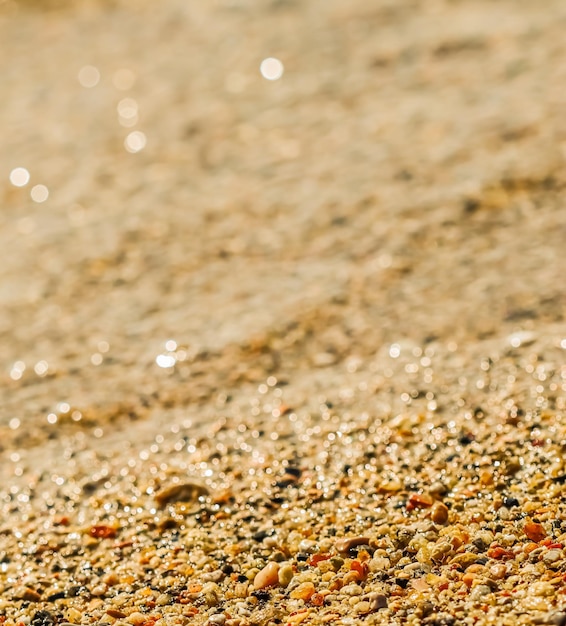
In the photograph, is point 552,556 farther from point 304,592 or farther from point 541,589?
point 304,592

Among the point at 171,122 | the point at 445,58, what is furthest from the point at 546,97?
the point at 171,122

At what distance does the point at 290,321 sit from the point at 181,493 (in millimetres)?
964

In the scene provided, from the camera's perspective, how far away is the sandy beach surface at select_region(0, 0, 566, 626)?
220cm

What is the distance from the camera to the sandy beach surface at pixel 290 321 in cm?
220

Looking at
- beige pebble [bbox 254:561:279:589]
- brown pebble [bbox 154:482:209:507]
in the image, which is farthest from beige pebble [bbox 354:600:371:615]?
brown pebble [bbox 154:482:209:507]

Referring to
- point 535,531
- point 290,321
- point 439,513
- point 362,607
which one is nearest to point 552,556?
point 535,531

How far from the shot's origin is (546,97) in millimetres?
4418

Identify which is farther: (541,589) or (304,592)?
(304,592)

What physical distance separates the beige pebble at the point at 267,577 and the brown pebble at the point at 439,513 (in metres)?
0.39

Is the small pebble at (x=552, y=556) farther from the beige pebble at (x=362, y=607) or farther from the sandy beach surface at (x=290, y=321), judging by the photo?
the beige pebble at (x=362, y=607)

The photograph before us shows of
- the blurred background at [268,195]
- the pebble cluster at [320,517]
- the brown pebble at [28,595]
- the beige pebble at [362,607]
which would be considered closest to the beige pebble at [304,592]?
the pebble cluster at [320,517]

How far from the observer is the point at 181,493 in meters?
2.52

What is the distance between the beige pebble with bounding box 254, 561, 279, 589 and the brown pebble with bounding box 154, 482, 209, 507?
387mm

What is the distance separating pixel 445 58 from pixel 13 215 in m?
2.37
